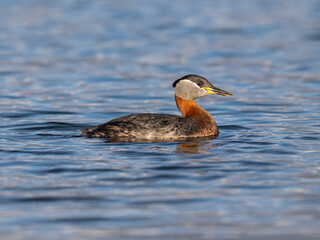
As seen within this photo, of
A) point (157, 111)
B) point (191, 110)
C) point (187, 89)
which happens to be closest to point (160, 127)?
point (191, 110)

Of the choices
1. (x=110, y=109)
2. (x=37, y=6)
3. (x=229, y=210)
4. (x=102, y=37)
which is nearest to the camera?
(x=229, y=210)

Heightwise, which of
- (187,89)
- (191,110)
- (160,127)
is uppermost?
(187,89)

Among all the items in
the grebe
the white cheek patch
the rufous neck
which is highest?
the white cheek patch

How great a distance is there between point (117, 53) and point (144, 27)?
5378 mm

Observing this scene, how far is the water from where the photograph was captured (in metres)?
7.84

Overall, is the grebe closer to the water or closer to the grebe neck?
the grebe neck

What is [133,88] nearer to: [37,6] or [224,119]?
[224,119]

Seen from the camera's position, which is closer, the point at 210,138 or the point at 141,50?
the point at 210,138

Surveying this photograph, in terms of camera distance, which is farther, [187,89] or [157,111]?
[157,111]

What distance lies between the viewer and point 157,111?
51.7ft

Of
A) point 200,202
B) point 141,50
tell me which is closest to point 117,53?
point 141,50

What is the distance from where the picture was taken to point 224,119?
14.6 metres

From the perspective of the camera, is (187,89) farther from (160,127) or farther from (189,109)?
(160,127)

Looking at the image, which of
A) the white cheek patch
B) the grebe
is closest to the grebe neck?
the grebe
